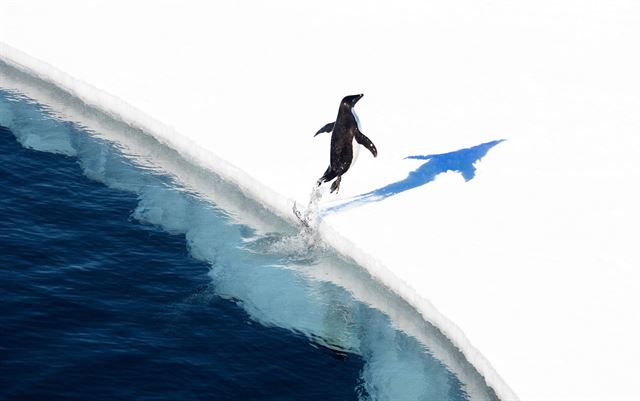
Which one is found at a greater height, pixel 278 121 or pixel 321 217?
pixel 278 121

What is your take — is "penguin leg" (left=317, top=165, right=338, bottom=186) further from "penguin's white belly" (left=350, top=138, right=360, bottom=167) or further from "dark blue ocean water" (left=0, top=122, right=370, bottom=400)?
"dark blue ocean water" (left=0, top=122, right=370, bottom=400)

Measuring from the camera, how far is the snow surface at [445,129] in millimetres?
12422

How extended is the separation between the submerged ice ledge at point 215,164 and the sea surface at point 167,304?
0.22 metres

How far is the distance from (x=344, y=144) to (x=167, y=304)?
3.97 m

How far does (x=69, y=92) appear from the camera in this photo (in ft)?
65.6

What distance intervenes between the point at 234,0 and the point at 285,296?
10.9 m

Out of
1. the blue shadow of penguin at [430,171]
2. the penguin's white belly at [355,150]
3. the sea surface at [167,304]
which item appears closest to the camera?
the sea surface at [167,304]

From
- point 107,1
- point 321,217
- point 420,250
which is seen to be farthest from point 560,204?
point 107,1

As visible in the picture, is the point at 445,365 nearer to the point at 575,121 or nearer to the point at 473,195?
the point at 473,195

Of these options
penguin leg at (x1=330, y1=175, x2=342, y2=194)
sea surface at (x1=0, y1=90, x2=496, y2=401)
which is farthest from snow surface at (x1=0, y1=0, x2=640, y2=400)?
sea surface at (x1=0, y1=90, x2=496, y2=401)

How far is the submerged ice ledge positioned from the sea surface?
22 centimetres

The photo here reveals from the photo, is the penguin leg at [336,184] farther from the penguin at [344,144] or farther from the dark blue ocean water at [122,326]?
the dark blue ocean water at [122,326]

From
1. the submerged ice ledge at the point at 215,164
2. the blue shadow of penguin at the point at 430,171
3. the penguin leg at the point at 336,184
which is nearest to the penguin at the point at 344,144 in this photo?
the penguin leg at the point at 336,184

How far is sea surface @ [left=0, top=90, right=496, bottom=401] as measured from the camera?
11.6 meters
